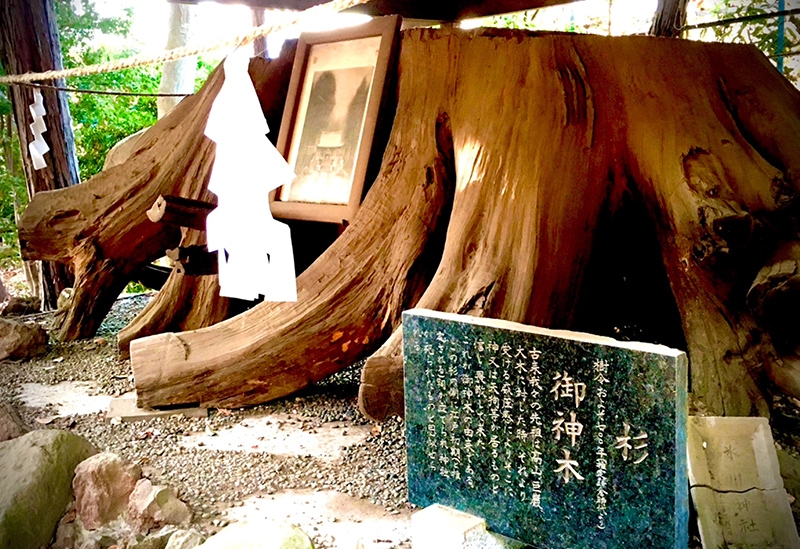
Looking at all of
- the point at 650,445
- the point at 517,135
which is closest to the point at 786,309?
the point at 650,445

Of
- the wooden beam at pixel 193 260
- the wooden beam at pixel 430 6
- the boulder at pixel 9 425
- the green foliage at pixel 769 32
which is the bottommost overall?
the boulder at pixel 9 425

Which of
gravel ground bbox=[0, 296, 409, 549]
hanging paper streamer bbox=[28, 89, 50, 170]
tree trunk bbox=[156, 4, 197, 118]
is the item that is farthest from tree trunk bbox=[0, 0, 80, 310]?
tree trunk bbox=[156, 4, 197, 118]

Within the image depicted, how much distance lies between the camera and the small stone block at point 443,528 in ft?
6.39

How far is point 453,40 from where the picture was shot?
363 centimetres

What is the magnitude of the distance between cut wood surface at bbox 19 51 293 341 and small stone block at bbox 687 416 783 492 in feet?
10.4

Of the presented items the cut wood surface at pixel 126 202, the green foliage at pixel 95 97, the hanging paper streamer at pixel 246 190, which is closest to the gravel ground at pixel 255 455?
the hanging paper streamer at pixel 246 190

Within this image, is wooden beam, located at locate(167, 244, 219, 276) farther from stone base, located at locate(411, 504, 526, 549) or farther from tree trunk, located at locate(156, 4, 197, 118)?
tree trunk, located at locate(156, 4, 197, 118)

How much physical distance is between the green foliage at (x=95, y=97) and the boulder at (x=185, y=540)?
259 inches

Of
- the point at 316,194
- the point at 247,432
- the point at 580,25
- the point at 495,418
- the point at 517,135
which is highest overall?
the point at 580,25

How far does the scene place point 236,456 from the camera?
111 inches

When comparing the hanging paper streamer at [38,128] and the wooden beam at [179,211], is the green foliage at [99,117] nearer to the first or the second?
the hanging paper streamer at [38,128]

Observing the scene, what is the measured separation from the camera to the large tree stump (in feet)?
8.77

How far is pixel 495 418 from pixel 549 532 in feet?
1.10

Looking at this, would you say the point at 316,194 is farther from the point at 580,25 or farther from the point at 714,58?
the point at 580,25
